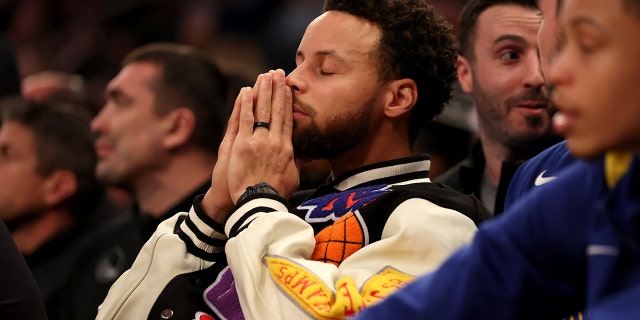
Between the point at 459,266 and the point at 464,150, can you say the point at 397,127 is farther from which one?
the point at 464,150

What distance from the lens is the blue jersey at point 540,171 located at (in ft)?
7.66

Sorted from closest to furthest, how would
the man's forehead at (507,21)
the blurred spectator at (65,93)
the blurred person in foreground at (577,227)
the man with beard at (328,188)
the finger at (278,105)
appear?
the blurred person in foreground at (577,227), the man with beard at (328,188), the finger at (278,105), the man's forehead at (507,21), the blurred spectator at (65,93)

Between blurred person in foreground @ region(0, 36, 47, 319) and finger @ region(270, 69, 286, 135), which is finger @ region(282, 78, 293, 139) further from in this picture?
blurred person in foreground @ region(0, 36, 47, 319)

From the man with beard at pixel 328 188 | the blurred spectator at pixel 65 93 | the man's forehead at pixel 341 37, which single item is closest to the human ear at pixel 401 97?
the man with beard at pixel 328 188

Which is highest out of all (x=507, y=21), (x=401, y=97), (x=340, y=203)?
(x=507, y=21)

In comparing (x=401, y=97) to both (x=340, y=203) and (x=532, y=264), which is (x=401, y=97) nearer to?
(x=340, y=203)

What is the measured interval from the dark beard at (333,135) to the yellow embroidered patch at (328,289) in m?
0.48

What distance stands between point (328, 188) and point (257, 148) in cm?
26

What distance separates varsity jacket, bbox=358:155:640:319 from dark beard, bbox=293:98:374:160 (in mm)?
1230

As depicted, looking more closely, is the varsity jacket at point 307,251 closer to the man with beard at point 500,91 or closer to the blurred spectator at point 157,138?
the man with beard at point 500,91

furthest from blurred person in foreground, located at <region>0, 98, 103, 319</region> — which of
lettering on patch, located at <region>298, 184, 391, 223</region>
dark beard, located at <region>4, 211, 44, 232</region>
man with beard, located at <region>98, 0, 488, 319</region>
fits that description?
lettering on patch, located at <region>298, 184, 391, 223</region>

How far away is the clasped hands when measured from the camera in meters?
2.58

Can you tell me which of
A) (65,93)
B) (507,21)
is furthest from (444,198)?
(65,93)

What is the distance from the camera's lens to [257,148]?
2.60 m
